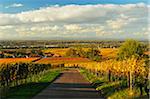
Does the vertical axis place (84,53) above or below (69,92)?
below

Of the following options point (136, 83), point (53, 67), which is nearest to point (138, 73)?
point (136, 83)

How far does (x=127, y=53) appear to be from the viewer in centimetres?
10731

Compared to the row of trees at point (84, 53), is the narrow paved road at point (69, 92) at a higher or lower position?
higher

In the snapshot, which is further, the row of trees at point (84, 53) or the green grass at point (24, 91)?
the row of trees at point (84, 53)

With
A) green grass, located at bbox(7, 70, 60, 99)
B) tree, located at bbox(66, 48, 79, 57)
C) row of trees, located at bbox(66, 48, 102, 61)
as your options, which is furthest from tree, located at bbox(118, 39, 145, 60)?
tree, located at bbox(66, 48, 79, 57)

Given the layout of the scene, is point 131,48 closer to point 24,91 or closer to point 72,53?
point 24,91

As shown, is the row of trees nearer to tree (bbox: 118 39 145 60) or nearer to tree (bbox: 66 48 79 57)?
tree (bbox: 66 48 79 57)

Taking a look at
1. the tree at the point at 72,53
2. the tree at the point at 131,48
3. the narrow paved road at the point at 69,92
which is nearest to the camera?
the narrow paved road at the point at 69,92

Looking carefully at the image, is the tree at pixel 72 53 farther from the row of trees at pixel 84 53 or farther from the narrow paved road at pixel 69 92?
the narrow paved road at pixel 69 92

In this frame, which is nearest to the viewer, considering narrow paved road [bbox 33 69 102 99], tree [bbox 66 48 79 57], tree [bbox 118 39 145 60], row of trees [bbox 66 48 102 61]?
narrow paved road [bbox 33 69 102 99]

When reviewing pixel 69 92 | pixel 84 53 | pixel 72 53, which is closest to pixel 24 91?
pixel 69 92

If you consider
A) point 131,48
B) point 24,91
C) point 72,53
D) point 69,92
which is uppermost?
point 131,48

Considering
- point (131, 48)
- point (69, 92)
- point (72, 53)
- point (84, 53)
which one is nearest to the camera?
point (69, 92)

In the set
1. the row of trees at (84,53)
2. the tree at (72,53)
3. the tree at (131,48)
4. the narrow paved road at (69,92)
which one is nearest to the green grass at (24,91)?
the narrow paved road at (69,92)
